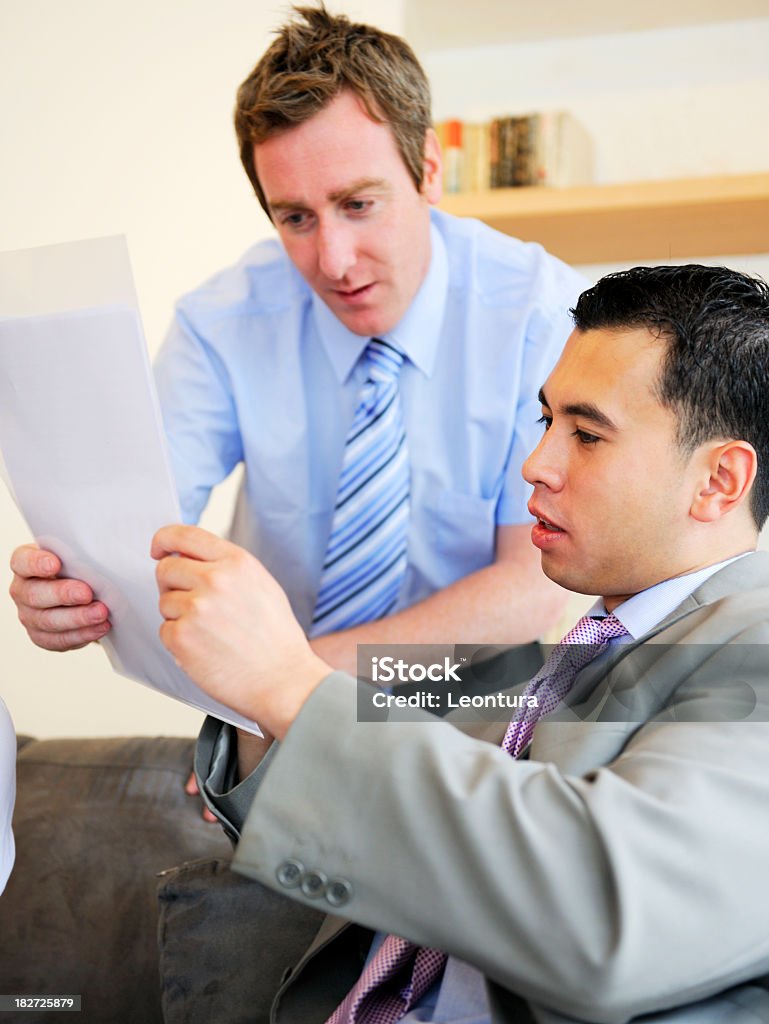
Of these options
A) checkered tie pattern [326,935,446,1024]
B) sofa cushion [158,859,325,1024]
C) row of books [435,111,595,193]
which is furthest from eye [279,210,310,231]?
row of books [435,111,595,193]

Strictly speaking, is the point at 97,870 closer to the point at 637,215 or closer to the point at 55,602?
the point at 55,602

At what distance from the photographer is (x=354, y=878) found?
2.41 feet

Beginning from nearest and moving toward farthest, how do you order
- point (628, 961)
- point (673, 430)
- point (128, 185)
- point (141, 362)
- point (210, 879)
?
point (628, 961) < point (141, 362) < point (673, 430) < point (210, 879) < point (128, 185)

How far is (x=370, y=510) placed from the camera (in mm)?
1733

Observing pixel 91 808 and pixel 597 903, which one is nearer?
pixel 597 903

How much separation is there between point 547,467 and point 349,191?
0.69 m

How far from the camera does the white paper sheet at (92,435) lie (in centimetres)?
84

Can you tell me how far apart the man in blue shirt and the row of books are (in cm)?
94

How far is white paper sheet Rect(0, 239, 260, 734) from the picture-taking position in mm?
842

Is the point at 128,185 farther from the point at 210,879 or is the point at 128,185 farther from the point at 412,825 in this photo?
the point at 412,825

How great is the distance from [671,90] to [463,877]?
261cm

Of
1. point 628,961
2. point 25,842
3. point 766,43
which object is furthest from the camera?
point 766,43

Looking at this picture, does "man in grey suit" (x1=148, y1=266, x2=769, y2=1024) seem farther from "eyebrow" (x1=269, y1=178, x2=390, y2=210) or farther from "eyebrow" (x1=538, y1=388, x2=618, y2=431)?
"eyebrow" (x1=269, y1=178, x2=390, y2=210)

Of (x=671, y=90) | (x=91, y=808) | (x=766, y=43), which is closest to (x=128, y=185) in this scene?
(x=671, y=90)
